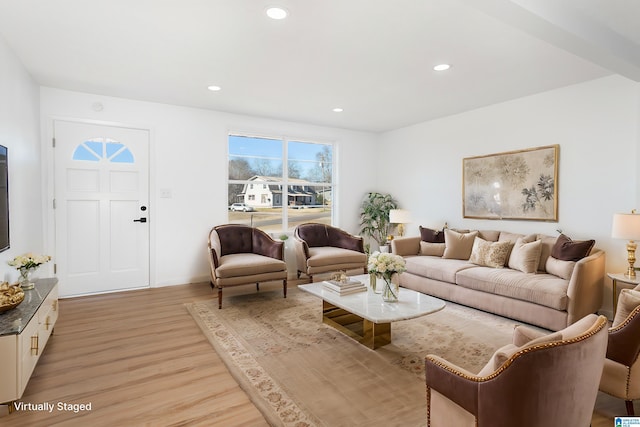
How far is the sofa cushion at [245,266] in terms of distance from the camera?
391 centimetres

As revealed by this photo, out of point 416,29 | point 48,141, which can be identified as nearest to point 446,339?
point 416,29

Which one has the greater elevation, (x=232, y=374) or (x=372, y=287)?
(x=372, y=287)

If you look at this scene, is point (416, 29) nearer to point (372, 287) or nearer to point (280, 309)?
point (372, 287)

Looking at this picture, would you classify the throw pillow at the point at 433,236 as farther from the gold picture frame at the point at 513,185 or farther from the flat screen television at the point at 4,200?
the flat screen television at the point at 4,200

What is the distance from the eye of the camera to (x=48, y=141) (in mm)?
4117

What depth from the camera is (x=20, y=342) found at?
6.40ft

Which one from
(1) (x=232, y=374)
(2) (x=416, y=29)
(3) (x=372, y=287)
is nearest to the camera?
(1) (x=232, y=374)

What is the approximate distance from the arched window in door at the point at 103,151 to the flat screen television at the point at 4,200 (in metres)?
1.57

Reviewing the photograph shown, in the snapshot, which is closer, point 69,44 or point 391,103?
point 69,44

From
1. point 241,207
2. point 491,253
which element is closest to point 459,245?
point 491,253

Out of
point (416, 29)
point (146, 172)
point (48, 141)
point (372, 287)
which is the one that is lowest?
point (372, 287)

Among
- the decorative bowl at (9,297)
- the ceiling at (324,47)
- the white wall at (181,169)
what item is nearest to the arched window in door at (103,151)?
the white wall at (181,169)

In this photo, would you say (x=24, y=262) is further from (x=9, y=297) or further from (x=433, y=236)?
(x=433, y=236)

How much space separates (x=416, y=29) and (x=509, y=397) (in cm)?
253
